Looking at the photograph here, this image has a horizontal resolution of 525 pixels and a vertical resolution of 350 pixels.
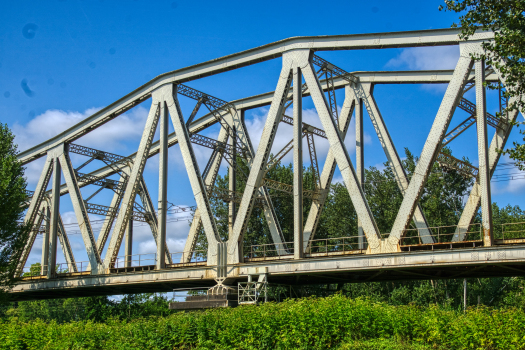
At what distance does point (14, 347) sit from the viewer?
65.0 ft

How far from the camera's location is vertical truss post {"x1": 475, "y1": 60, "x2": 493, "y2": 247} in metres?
19.9

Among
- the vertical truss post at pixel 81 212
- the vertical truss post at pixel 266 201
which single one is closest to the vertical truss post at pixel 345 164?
the vertical truss post at pixel 266 201

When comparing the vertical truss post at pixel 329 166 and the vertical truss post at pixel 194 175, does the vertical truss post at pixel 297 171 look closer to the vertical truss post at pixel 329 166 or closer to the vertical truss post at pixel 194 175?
the vertical truss post at pixel 194 175

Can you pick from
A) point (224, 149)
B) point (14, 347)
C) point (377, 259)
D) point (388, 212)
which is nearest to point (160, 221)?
point (224, 149)

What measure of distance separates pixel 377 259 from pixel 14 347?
15.1 metres

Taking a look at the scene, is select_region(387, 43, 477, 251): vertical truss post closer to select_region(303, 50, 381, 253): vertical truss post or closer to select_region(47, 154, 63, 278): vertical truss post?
select_region(303, 50, 381, 253): vertical truss post

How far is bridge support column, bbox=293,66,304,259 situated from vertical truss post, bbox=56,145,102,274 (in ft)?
53.7

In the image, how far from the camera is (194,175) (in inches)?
1176

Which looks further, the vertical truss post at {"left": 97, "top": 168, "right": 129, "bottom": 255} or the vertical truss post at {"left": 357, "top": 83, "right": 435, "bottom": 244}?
the vertical truss post at {"left": 97, "top": 168, "right": 129, "bottom": 255}

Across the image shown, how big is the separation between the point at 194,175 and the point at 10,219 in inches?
509

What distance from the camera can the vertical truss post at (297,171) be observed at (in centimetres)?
2452

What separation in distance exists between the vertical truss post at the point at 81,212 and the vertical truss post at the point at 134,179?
131cm

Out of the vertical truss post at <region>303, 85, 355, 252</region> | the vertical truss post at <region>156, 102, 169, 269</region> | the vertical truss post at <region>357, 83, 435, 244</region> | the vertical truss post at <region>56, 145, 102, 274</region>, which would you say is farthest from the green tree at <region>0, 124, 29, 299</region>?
the vertical truss post at <region>357, 83, 435, 244</region>

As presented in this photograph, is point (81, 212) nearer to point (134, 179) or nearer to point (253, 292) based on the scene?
point (134, 179)
